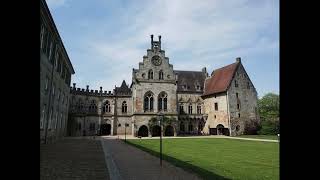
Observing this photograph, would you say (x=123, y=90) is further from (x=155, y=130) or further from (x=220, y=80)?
(x=220, y=80)

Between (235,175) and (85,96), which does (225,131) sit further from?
(235,175)

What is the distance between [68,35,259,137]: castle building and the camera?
5591 centimetres

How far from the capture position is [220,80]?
59281 millimetres

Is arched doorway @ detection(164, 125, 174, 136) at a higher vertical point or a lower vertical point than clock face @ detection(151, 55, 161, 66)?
lower

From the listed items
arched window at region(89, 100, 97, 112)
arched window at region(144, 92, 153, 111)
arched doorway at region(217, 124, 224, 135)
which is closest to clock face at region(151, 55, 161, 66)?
arched window at region(144, 92, 153, 111)

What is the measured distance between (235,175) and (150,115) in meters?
44.3

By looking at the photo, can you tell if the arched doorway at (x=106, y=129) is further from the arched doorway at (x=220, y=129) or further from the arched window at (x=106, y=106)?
the arched doorway at (x=220, y=129)

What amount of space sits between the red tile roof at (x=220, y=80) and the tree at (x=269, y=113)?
861 cm

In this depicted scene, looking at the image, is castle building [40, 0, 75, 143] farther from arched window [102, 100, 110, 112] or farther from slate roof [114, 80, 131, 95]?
slate roof [114, 80, 131, 95]

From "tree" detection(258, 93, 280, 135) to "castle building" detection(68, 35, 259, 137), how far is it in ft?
6.98

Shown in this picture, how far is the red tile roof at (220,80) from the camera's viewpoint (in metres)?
56.7

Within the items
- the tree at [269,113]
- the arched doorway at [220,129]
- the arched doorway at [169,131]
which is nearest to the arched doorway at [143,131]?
the arched doorway at [169,131]
